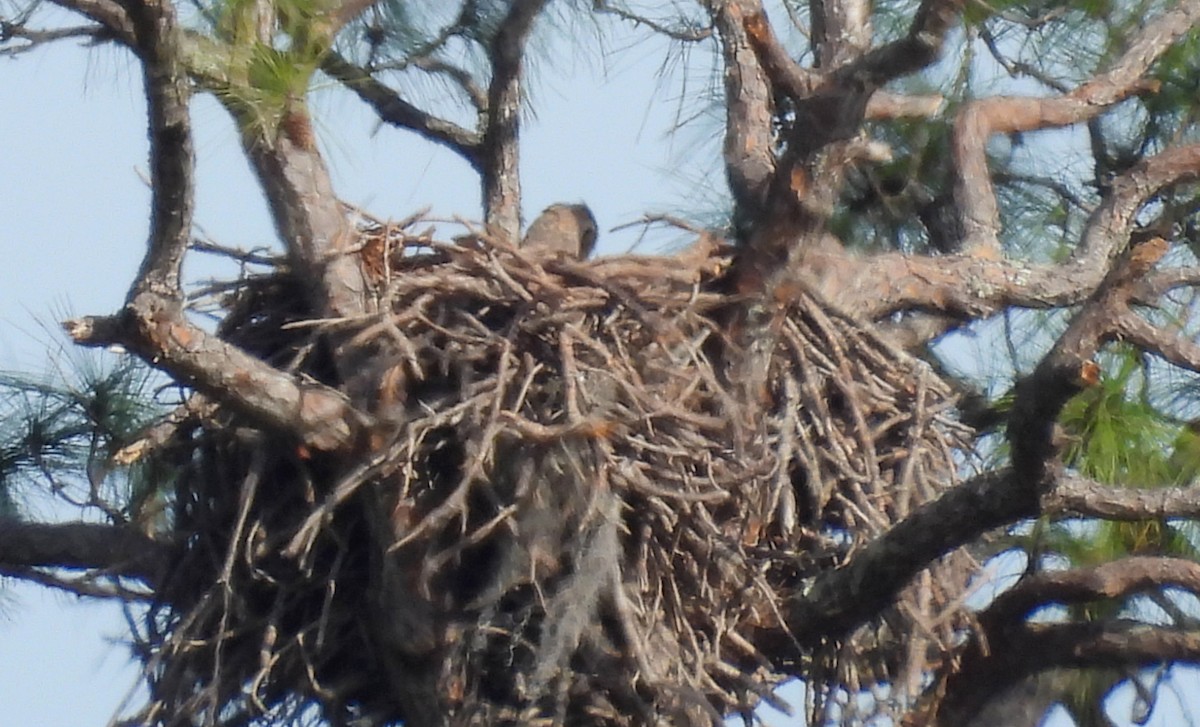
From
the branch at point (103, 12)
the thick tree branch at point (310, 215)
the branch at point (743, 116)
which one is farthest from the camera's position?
the branch at point (743, 116)

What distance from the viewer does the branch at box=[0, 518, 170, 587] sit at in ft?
7.96

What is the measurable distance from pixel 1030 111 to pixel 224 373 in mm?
1591

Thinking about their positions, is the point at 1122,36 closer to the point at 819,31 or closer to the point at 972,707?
the point at 819,31

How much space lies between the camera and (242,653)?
228cm

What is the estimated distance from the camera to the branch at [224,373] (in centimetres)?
173

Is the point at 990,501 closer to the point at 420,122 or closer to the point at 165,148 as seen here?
the point at 165,148

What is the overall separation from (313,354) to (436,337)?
0.53 ft

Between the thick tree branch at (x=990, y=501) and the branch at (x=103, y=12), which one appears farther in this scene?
the branch at (x=103, y=12)

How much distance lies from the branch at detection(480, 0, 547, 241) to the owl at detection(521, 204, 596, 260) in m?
0.06

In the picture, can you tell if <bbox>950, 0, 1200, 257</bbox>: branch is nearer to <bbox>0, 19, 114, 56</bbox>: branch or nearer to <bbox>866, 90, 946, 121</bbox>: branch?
<bbox>866, 90, 946, 121</bbox>: branch

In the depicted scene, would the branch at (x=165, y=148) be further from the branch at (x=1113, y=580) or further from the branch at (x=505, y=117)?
the branch at (x=505, y=117)

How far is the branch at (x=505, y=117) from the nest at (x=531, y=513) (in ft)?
2.26

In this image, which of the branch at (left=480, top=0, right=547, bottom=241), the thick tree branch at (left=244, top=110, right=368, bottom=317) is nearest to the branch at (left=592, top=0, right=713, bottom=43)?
the branch at (left=480, top=0, right=547, bottom=241)

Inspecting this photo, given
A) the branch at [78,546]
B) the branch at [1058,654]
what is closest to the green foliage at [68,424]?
the branch at [78,546]
